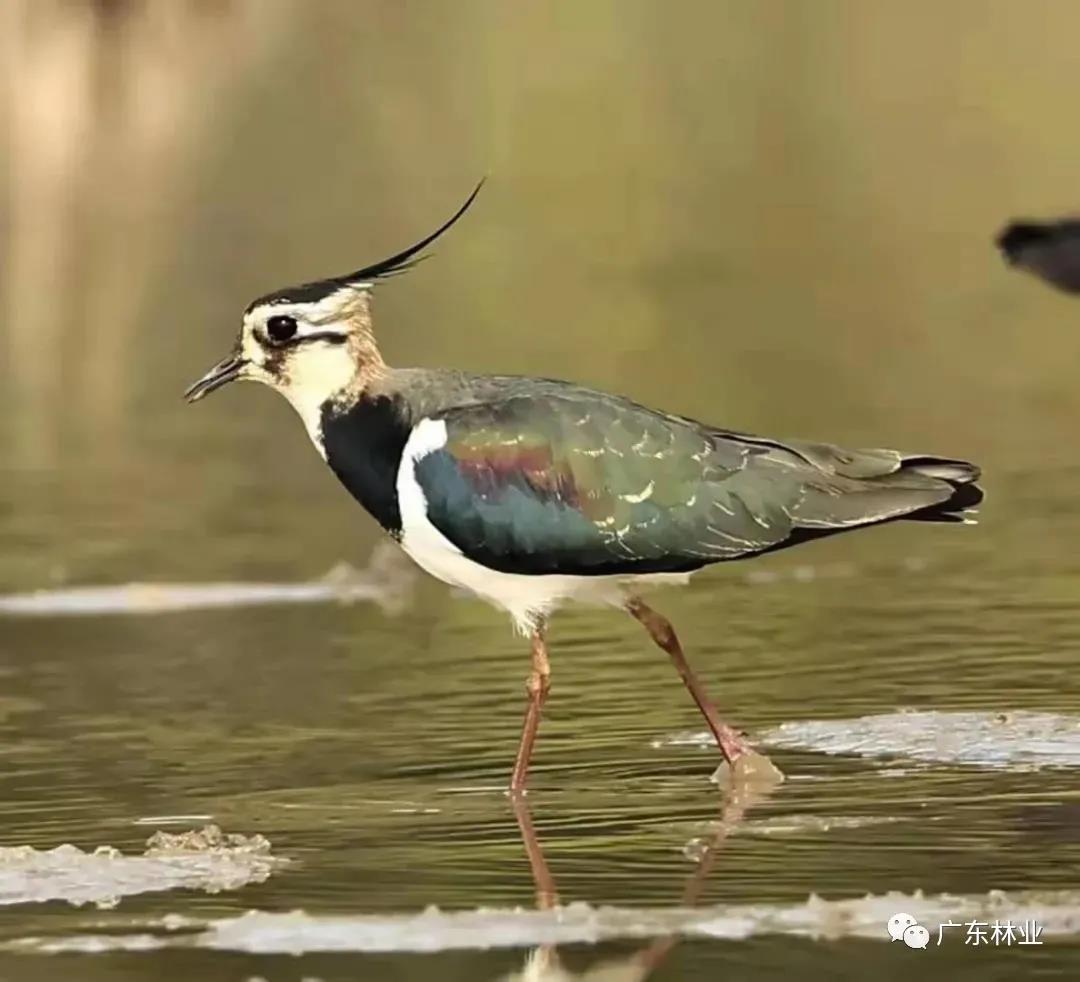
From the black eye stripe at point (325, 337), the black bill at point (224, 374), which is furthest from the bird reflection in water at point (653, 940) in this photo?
the black bill at point (224, 374)

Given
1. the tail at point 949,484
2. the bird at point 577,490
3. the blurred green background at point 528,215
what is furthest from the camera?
the blurred green background at point 528,215

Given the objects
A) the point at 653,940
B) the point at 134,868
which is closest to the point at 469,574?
the point at 134,868

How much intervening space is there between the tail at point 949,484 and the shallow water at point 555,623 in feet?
2.07

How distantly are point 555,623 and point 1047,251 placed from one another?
9.44 feet

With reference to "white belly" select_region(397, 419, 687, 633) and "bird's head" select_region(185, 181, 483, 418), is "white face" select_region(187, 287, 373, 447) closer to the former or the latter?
"bird's head" select_region(185, 181, 483, 418)

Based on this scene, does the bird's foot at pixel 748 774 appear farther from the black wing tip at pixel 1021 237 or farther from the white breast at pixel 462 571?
the black wing tip at pixel 1021 237

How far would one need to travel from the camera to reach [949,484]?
9.89m

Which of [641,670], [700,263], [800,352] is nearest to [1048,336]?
[800,352]

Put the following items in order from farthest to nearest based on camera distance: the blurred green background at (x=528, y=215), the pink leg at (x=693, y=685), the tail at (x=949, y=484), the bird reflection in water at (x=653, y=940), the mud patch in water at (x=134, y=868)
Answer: the blurred green background at (x=528, y=215)
the tail at (x=949, y=484)
the pink leg at (x=693, y=685)
the mud patch in water at (x=134, y=868)
the bird reflection in water at (x=653, y=940)

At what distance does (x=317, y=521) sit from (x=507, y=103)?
2002 centimetres

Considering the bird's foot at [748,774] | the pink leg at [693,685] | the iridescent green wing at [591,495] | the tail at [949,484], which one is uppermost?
the iridescent green wing at [591,495]

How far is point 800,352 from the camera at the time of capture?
20.6 meters

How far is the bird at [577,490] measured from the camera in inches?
383

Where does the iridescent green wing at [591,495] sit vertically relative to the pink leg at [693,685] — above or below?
above
